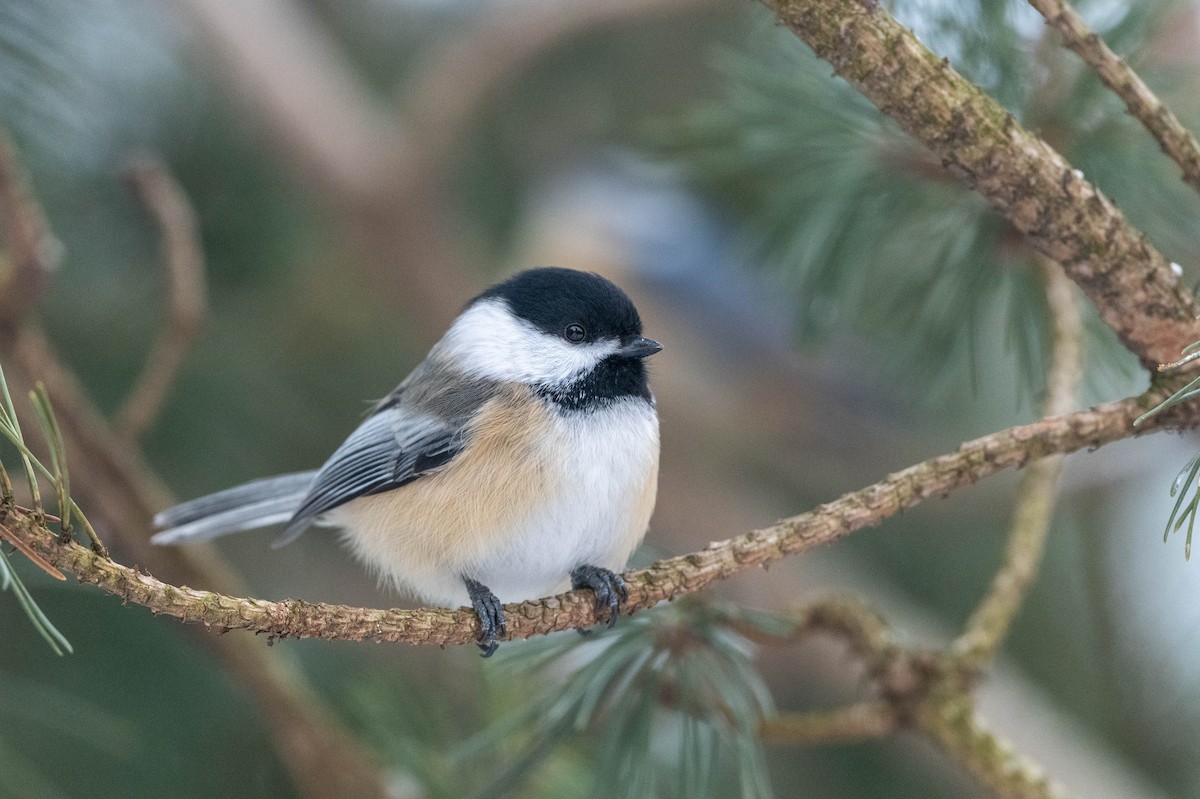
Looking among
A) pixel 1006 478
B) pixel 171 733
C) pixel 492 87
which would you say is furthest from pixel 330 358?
pixel 1006 478

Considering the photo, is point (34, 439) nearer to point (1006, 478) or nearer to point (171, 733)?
point (171, 733)

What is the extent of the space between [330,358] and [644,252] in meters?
0.93

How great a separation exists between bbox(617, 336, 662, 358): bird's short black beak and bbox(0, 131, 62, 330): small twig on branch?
767 mm

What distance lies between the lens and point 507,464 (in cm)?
128

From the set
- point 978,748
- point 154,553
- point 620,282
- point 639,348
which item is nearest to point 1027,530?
point 978,748

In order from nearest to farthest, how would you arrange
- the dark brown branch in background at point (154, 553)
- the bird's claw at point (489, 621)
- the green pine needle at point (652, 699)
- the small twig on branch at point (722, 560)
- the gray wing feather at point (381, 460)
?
the small twig on branch at point (722, 560) → the bird's claw at point (489, 621) → the green pine needle at point (652, 699) → the gray wing feather at point (381, 460) → the dark brown branch in background at point (154, 553)

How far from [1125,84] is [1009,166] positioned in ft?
0.39

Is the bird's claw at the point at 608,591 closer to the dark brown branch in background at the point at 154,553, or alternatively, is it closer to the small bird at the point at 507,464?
the small bird at the point at 507,464

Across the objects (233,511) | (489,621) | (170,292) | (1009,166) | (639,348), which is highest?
(1009,166)

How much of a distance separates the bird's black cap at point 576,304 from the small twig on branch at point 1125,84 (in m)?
0.66

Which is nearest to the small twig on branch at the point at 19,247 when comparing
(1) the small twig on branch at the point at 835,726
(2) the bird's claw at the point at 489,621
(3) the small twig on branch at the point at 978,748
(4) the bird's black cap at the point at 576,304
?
(4) the bird's black cap at the point at 576,304

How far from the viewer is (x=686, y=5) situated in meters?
2.31

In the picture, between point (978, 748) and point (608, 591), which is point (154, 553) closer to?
point (608, 591)

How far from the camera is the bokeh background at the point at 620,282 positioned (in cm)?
144
